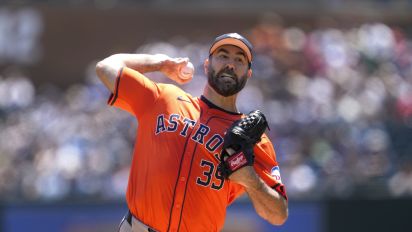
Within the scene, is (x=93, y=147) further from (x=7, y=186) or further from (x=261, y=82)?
(x=261, y=82)

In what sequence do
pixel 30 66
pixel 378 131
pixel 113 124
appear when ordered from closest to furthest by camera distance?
pixel 378 131
pixel 113 124
pixel 30 66

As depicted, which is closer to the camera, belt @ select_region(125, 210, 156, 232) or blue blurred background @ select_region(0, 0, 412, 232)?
belt @ select_region(125, 210, 156, 232)

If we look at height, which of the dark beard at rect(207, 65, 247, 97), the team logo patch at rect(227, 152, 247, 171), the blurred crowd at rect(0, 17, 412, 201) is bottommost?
the team logo patch at rect(227, 152, 247, 171)

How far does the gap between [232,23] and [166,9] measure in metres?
1.47

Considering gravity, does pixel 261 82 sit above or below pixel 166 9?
below

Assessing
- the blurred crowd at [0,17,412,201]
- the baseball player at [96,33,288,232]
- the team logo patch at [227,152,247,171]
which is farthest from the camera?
the blurred crowd at [0,17,412,201]

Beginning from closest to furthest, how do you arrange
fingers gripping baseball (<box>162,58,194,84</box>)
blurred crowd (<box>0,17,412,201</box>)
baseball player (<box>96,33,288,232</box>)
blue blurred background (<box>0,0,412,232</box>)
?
1. baseball player (<box>96,33,288,232</box>)
2. fingers gripping baseball (<box>162,58,194,84</box>)
3. blue blurred background (<box>0,0,412,232</box>)
4. blurred crowd (<box>0,17,412,201</box>)

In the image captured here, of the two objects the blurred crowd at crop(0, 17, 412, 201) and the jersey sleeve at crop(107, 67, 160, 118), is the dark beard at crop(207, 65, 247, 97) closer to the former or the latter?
the jersey sleeve at crop(107, 67, 160, 118)

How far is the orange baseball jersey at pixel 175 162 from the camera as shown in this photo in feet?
14.1

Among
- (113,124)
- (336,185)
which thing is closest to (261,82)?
(113,124)

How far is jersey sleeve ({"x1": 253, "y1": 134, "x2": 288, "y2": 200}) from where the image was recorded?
4.33m

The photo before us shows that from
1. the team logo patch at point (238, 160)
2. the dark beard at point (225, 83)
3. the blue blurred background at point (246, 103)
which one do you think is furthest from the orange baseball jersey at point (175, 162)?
the blue blurred background at point (246, 103)

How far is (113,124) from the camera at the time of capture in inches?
457

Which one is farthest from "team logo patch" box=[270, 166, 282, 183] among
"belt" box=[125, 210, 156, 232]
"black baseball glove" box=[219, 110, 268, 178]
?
"belt" box=[125, 210, 156, 232]
